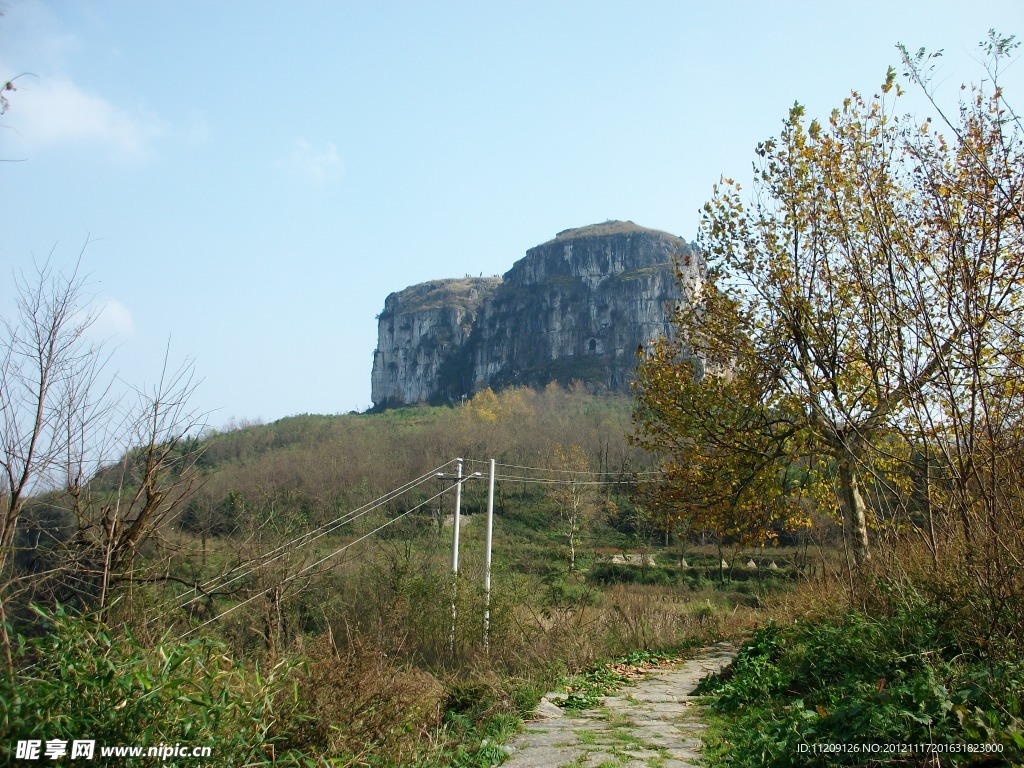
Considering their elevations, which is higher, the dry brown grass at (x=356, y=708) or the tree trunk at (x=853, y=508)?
the tree trunk at (x=853, y=508)

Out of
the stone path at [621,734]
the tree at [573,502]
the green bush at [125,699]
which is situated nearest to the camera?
the green bush at [125,699]

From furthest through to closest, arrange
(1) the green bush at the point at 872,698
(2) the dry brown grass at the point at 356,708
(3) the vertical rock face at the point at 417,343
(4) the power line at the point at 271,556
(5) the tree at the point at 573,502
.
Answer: (3) the vertical rock face at the point at 417,343
(5) the tree at the point at 573,502
(4) the power line at the point at 271,556
(2) the dry brown grass at the point at 356,708
(1) the green bush at the point at 872,698

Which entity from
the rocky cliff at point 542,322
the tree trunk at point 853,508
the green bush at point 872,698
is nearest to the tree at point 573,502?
the tree trunk at point 853,508

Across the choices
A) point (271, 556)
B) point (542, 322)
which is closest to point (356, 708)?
point (271, 556)

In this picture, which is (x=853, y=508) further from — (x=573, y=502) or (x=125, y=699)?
(x=573, y=502)

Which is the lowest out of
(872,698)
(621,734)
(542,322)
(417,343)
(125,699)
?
(621,734)

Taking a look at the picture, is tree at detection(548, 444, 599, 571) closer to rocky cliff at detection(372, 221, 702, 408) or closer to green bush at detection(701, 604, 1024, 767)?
green bush at detection(701, 604, 1024, 767)

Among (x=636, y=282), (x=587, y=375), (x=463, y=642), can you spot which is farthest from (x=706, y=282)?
(x=636, y=282)

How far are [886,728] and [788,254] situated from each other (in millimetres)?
8679

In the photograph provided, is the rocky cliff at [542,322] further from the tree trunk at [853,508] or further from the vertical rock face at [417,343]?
the tree trunk at [853,508]

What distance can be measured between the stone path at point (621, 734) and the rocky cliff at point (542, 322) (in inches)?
3809

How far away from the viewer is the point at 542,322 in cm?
12238

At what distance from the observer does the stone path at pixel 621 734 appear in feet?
16.2

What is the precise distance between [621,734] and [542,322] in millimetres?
117444
